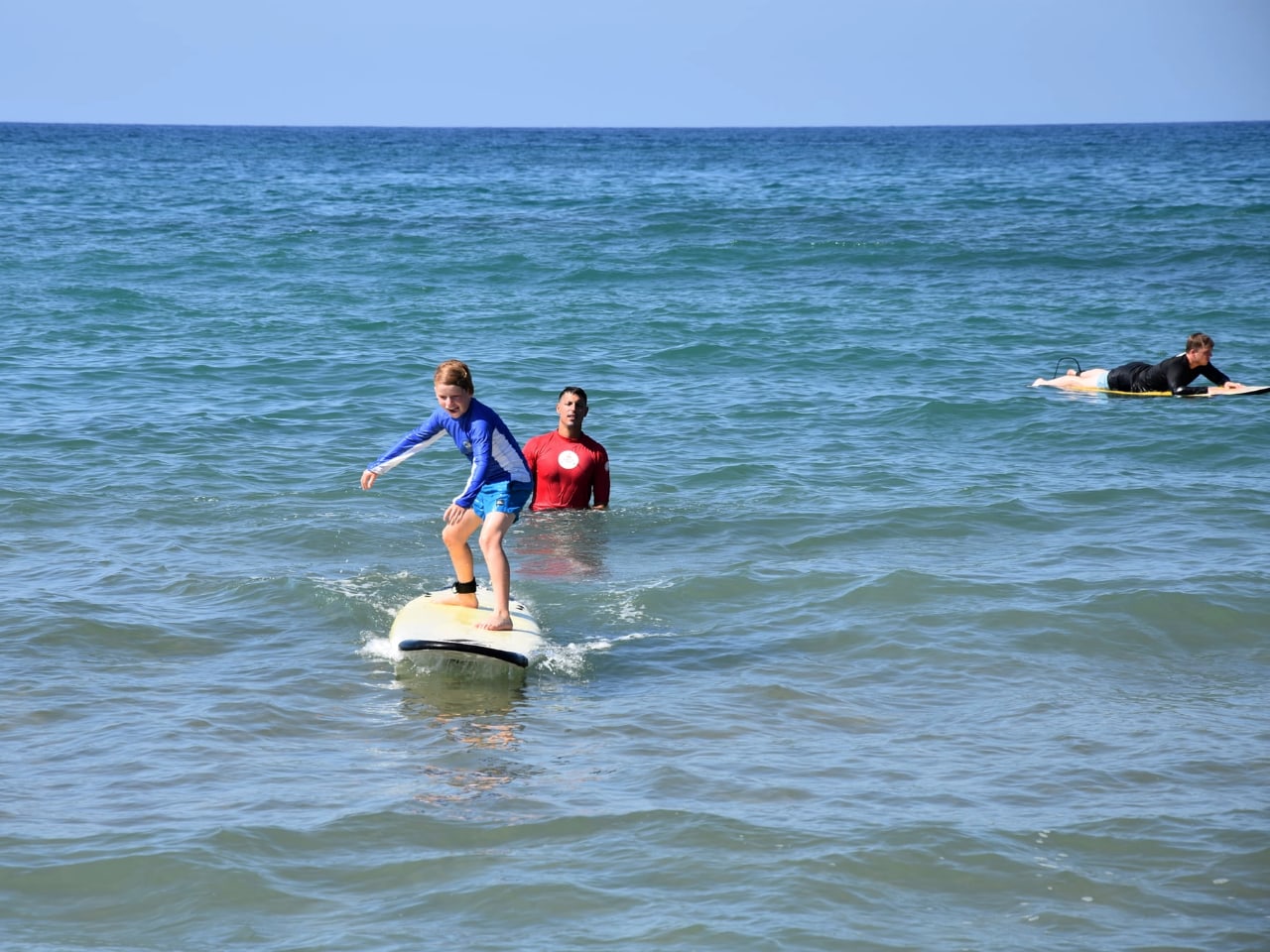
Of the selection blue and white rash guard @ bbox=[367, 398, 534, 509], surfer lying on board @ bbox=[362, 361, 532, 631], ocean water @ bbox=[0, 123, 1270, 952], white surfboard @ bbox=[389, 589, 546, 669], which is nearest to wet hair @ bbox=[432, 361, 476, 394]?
surfer lying on board @ bbox=[362, 361, 532, 631]

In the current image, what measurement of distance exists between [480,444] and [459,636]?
1080 mm

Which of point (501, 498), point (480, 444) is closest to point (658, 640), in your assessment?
point (501, 498)

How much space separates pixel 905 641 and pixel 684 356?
1058cm

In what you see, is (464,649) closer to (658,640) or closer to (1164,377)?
(658,640)

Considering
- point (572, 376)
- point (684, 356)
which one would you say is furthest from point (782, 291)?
point (572, 376)

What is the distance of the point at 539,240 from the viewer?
31.7 metres

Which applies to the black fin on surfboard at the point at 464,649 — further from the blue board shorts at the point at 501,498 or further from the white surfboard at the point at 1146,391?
the white surfboard at the point at 1146,391

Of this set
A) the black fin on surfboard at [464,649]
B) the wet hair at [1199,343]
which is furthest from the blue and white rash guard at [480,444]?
the wet hair at [1199,343]

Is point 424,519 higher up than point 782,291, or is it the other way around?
point 782,291

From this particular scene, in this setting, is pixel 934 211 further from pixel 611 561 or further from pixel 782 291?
pixel 611 561

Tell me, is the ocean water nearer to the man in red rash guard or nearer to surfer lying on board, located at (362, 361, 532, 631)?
the man in red rash guard

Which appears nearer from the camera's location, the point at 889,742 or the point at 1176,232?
the point at 889,742

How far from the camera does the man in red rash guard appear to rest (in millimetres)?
11359

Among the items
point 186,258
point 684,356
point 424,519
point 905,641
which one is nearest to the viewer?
point 905,641
